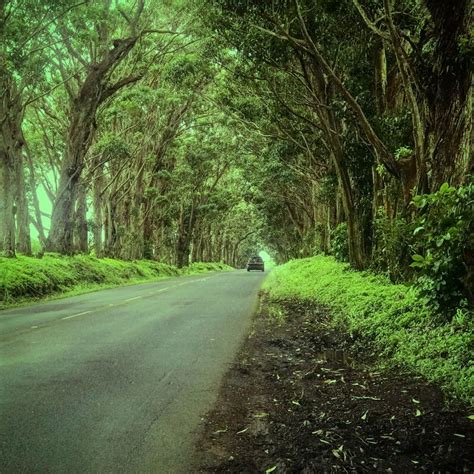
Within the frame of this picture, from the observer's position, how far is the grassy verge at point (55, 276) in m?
16.5

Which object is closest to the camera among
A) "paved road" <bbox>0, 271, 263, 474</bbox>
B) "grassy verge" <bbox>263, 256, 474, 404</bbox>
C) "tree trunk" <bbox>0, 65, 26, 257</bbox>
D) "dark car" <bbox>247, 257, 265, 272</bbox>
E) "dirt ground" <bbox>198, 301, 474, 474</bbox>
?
"dirt ground" <bbox>198, 301, 474, 474</bbox>

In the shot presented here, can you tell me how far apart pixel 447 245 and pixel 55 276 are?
665 inches

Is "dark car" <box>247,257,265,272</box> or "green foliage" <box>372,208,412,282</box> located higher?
"green foliage" <box>372,208,412,282</box>

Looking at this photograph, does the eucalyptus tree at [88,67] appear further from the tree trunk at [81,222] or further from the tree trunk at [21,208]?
the tree trunk at [81,222]

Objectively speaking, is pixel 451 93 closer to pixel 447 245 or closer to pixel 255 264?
pixel 447 245

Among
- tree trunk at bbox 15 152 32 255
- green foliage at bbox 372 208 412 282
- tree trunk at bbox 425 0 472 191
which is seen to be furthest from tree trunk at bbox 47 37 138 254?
Result: tree trunk at bbox 425 0 472 191

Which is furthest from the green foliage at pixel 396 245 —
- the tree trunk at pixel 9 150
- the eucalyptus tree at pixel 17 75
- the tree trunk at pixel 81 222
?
the tree trunk at pixel 81 222

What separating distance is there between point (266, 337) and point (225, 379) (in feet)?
10.0

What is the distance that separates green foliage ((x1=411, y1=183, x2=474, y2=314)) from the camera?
5578 millimetres

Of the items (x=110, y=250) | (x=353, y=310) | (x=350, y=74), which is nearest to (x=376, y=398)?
(x=353, y=310)

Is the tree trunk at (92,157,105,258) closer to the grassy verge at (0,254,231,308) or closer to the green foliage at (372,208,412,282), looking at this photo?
the grassy verge at (0,254,231,308)

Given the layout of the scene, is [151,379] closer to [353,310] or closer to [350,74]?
[353,310]

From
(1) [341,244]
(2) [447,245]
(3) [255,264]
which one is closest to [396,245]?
(2) [447,245]

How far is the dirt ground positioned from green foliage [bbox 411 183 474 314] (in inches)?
43.6
